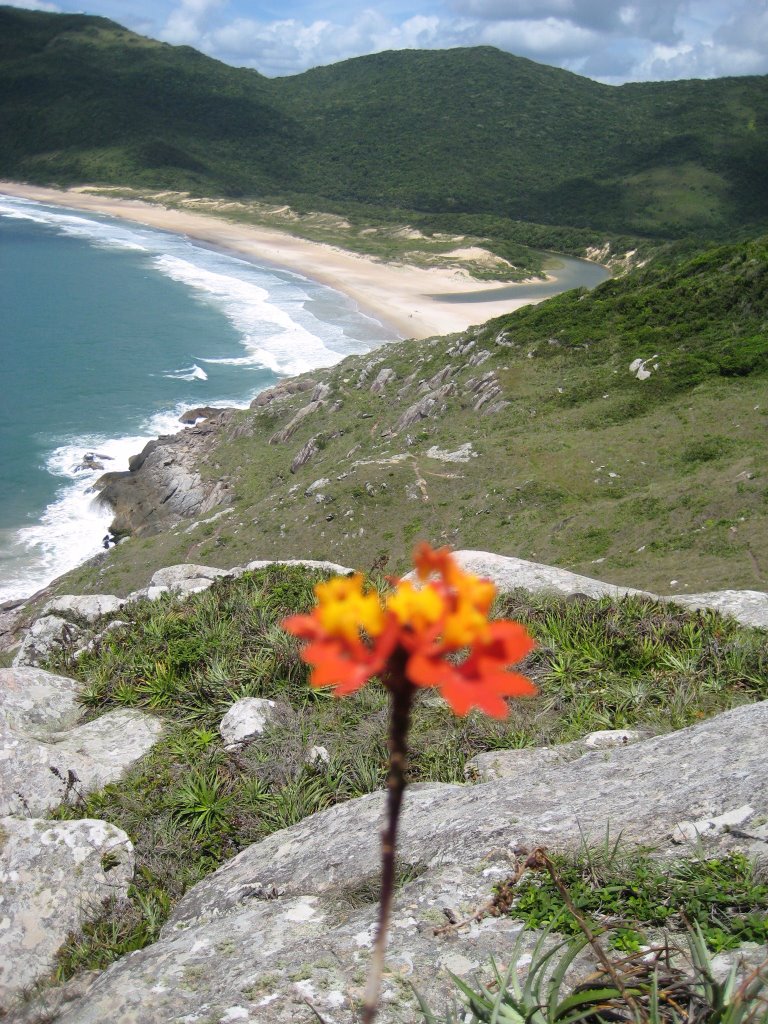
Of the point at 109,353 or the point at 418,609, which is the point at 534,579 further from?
the point at 109,353

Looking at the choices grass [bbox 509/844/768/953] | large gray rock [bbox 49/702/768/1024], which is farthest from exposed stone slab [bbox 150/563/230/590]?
grass [bbox 509/844/768/953]

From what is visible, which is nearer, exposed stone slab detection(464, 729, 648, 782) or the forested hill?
exposed stone slab detection(464, 729, 648, 782)

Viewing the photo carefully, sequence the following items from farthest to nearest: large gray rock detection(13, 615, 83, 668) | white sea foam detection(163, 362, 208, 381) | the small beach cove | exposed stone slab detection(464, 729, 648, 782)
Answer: white sea foam detection(163, 362, 208, 381) → the small beach cove → large gray rock detection(13, 615, 83, 668) → exposed stone slab detection(464, 729, 648, 782)

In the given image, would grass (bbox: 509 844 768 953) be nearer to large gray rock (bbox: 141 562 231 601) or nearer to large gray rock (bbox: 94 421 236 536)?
large gray rock (bbox: 141 562 231 601)

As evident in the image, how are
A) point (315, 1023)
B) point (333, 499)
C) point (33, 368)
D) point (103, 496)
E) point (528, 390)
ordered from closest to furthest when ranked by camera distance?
1. point (315, 1023)
2. point (333, 499)
3. point (528, 390)
4. point (103, 496)
5. point (33, 368)

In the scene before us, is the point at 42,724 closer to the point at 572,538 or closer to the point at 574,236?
the point at 572,538

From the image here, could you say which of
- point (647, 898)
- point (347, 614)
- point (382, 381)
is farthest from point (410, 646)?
point (382, 381)

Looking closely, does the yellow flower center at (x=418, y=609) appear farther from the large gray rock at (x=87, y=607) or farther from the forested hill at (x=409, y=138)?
the forested hill at (x=409, y=138)

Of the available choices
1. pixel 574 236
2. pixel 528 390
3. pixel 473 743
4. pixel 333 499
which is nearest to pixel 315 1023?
pixel 473 743
